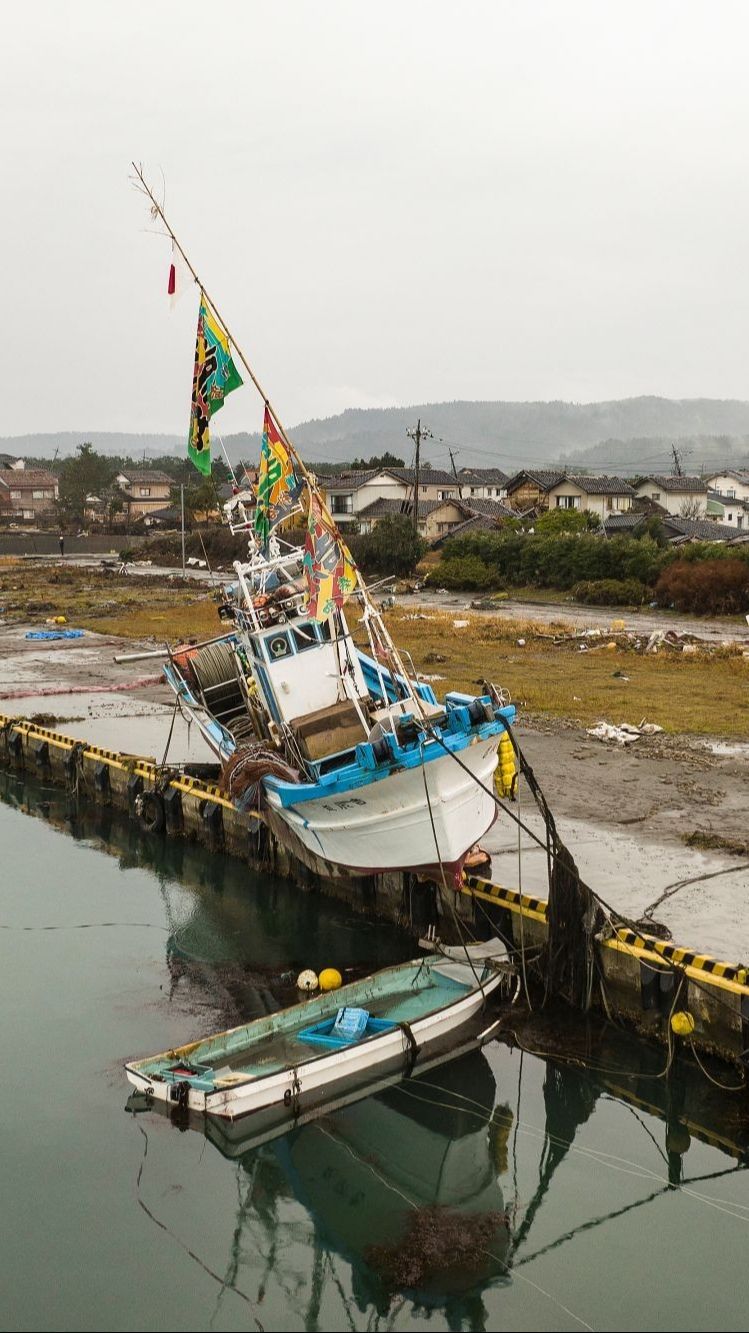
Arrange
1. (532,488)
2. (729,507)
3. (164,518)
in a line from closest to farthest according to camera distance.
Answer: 1. (532,488)
2. (729,507)
3. (164,518)

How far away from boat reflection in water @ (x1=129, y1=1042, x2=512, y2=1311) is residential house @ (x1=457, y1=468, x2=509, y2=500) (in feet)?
356

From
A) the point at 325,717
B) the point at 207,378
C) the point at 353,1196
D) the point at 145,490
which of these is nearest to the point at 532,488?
the point at 145,490

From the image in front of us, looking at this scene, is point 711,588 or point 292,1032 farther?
point 711,588

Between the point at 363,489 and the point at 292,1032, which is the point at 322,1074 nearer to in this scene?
the point at 292,1032

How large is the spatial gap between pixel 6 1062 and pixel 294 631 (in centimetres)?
907

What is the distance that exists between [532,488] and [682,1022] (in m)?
97.3

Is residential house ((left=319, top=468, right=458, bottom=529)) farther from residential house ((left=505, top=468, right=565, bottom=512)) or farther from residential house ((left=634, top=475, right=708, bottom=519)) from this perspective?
residential house ((left=634, top=475, right=708, bottom=519))

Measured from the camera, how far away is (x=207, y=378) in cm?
2080

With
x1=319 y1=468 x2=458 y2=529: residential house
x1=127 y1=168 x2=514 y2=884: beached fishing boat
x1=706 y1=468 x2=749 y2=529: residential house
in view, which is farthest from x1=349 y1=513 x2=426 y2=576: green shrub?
x1=127 y1=168 x2=514 y2=884: beached fishing boat

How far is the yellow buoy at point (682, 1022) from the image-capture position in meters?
15.2

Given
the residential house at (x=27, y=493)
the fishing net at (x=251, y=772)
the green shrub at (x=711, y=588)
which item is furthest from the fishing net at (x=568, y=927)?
the residential house at (x=27, y=493)

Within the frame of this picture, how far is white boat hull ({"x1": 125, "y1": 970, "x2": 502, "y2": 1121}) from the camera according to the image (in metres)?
14.2

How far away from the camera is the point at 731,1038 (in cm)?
1486

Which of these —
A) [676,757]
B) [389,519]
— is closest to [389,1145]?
[676,757]
